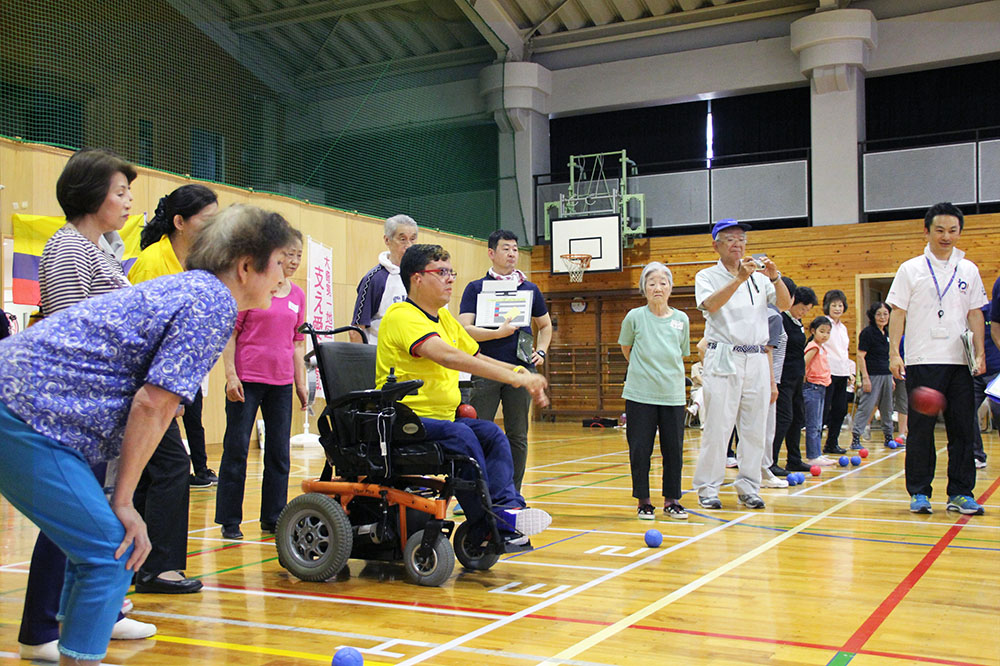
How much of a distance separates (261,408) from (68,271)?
1.79m

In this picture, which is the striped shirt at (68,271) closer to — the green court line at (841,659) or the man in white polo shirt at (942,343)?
the green court line at (841,659)

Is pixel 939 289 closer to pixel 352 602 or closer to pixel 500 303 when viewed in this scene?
pixel 500 303

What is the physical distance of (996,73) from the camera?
14.0 m

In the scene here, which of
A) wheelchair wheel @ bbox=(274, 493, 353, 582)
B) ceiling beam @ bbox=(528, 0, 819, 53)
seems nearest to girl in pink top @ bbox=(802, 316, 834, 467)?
wheelchair wheel @ bbox=(274, 493, 353, 582)

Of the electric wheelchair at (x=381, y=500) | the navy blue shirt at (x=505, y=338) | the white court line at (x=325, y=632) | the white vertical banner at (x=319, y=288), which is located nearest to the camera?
the white court line at (x=325, y=632)

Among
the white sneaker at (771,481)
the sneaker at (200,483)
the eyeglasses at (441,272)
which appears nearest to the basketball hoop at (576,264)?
the white sneaker at (771,481)

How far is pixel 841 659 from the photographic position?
7.86ft

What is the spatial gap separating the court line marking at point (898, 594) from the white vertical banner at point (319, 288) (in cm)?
726

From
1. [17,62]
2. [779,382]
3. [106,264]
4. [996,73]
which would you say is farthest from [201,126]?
[996,73]

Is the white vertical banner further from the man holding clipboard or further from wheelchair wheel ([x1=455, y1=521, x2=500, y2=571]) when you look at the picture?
wheelchair wheel ([x1=455, y1=521, x2=500, y2=571])

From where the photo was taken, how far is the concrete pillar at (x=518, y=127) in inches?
620

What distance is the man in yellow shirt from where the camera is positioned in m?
3.30

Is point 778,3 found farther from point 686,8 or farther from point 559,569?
point 559,569

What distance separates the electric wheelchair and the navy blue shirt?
1.30 meters
